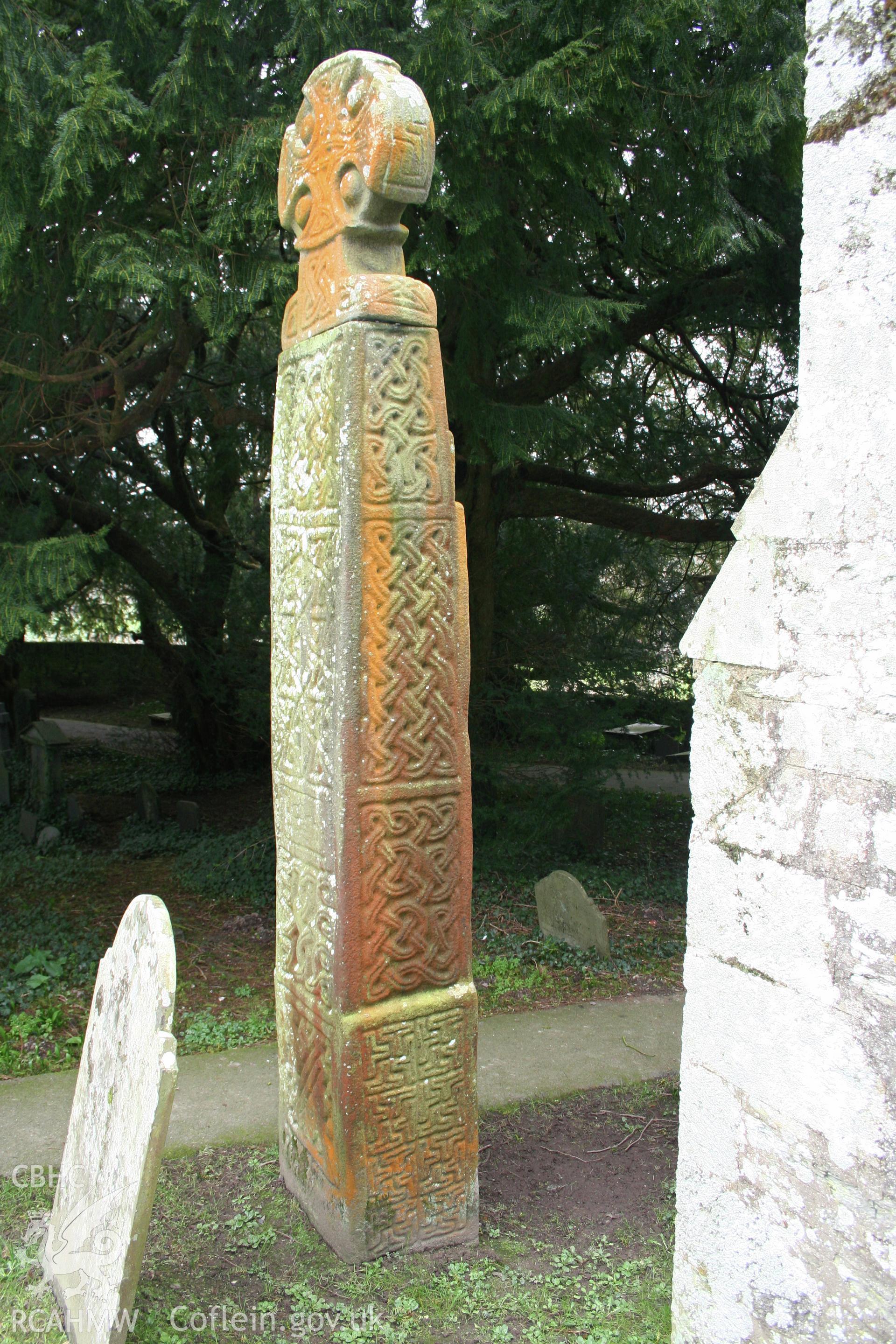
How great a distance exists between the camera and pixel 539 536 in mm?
9039

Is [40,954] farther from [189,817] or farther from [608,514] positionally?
[608,514]

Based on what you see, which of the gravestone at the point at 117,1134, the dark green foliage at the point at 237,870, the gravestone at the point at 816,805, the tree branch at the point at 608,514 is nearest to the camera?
the gravestone at the point at 816,805

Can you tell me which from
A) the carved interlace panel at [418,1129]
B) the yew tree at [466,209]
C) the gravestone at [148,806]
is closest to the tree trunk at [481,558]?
the yew tree at [466,209]

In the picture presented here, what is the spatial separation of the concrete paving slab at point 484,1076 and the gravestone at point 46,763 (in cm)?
574

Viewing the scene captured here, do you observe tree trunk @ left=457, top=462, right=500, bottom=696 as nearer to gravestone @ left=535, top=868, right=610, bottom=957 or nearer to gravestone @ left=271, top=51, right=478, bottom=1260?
gravestone @ left=535, top=868, right=610, bottom=957

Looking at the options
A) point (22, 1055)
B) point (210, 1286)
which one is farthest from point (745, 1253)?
point (22, 1055)

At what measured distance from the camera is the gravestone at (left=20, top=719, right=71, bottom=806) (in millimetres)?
9742

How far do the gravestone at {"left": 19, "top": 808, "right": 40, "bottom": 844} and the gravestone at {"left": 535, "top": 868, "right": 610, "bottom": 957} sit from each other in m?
4.85

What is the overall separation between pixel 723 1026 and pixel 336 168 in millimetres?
2557

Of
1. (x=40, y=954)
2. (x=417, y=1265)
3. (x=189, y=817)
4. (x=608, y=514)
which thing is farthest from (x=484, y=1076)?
(x=189, y=817)

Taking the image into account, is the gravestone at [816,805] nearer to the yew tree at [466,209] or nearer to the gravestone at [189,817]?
the yew tree at [466,209]

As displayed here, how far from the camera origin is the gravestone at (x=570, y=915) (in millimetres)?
6160

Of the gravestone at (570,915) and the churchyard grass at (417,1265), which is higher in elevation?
the gravestone at (570,915)

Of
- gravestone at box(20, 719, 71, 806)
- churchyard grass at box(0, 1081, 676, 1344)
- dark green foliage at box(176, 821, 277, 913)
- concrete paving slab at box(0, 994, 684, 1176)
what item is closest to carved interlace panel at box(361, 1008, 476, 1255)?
churchyard grass at box(0, 1081, 676, 1344)
